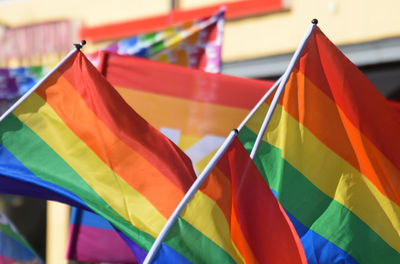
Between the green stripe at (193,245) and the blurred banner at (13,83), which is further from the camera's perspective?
the blurred banner at (13,83)

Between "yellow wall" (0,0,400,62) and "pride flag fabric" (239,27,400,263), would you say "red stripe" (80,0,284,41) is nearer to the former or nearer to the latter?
"yellow wall" (0,0,400,62)

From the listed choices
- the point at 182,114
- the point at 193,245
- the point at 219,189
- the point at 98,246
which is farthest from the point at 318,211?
the point at 98,246

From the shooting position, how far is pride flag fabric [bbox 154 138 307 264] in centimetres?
285

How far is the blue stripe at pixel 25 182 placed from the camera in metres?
3.39

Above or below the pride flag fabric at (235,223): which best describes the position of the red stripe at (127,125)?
above

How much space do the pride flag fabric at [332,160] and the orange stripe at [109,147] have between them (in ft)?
1.31

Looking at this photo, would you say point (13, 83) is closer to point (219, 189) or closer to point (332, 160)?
point (332, 160)

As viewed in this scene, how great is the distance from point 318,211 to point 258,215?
1.48 feet

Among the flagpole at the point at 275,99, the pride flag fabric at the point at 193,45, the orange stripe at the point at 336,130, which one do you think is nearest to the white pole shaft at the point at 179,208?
the flagpole at the point at 275,99

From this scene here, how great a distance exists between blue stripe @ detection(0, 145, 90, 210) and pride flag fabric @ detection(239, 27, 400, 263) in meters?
A: 0.81

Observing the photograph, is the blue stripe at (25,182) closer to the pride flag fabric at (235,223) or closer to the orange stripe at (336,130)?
the pride flag fabric at (235,223)

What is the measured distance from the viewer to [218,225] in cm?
293

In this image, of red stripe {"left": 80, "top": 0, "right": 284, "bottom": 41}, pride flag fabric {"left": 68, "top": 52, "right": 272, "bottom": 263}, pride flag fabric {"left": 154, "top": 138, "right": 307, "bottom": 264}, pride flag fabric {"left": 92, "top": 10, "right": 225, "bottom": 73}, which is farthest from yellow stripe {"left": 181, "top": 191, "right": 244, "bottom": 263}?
red stripe {"left": 80, "top": 0, "right": 284, "bottom": 41}

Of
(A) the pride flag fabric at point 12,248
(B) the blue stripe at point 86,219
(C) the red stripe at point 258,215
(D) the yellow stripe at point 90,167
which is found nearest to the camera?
(C) the red stripe at point 258,215
